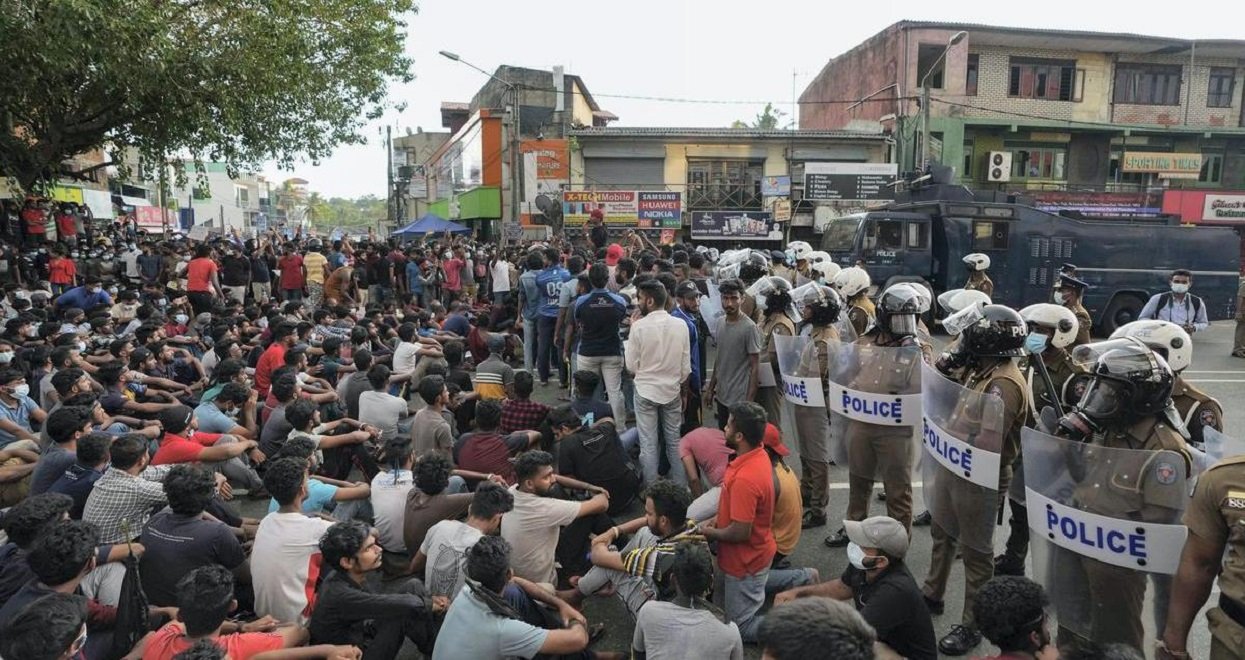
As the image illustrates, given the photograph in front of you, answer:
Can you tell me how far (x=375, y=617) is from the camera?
3.48 meters

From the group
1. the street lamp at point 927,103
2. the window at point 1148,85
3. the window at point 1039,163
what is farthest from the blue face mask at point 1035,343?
the window at point 1148,85

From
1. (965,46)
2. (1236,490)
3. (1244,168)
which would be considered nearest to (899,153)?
(965,46)

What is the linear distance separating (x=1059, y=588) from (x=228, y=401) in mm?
5954

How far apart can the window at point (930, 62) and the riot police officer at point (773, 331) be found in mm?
23148

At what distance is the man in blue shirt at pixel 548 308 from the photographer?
9055 millimetres

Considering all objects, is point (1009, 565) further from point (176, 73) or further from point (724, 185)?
point (724, 185)

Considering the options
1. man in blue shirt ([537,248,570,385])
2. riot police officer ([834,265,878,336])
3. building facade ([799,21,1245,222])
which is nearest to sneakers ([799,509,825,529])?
riot police officer ([834,265,878,336])

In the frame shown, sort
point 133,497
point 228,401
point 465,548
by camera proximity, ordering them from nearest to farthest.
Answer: point 465,548, point 133,497, point 228,401

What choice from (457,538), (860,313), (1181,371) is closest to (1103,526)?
(1181,371)

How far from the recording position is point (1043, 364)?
4.54 metres

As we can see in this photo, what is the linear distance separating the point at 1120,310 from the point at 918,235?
4.08 metres

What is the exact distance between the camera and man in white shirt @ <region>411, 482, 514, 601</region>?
12.5 feet

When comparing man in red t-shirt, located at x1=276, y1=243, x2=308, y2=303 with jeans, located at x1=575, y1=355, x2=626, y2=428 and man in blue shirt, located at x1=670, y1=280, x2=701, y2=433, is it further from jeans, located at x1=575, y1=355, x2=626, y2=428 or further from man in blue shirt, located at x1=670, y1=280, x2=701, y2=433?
man in blue shirt, located at x1=670, y1=280, x2=701, y2=433

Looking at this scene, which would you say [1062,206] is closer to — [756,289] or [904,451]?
[756,289]
